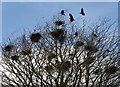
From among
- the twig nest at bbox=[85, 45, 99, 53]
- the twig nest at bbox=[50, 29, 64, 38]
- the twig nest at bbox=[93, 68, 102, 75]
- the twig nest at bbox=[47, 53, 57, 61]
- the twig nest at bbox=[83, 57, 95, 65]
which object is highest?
the twig nest at bbox=[50, 29, 64, 38]

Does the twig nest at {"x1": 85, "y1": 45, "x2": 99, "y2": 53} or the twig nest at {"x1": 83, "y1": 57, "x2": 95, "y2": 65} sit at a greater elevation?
the twig nest at {"x1": 85, "y1": 45, "x2": 99, "y2": 53}

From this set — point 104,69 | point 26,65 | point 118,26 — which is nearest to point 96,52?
point 104,69

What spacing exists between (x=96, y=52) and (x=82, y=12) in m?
2.76

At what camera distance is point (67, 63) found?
13805 mm

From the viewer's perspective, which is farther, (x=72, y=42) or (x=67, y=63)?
(x=72, y=42)

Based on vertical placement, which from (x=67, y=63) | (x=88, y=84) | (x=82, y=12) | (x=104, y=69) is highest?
(x=82, y=12)

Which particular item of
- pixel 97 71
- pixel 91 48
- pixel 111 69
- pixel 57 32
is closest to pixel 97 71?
pixel 97 71

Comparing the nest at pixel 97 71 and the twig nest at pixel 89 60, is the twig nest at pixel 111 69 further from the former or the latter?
the nest at pixel 97 71

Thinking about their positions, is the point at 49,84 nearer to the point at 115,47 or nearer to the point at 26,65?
the point at 26,65

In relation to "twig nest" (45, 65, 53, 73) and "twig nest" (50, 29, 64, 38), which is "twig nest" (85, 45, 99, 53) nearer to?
"twig nest" (45, 65, 53, 73)

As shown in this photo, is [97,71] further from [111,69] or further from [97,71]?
[111,69]

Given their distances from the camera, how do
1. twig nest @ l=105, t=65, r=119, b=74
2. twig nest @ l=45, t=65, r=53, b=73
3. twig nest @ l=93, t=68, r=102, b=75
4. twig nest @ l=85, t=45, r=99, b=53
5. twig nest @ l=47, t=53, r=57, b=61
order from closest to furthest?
1. twig nest @ l=105, t=65, r=119, b=74
2. twig nest @ l=45, t=65, r=53, b=73
3. twig nest @ l=47, t=53, r=57, b=61
4. twig nest @ l=85, t=45, r=99, b=53
5. twig nest @ l=93, t=68, r=102, b=75

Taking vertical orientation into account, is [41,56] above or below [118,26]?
below

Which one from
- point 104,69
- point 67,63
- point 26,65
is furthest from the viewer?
point 26,65
